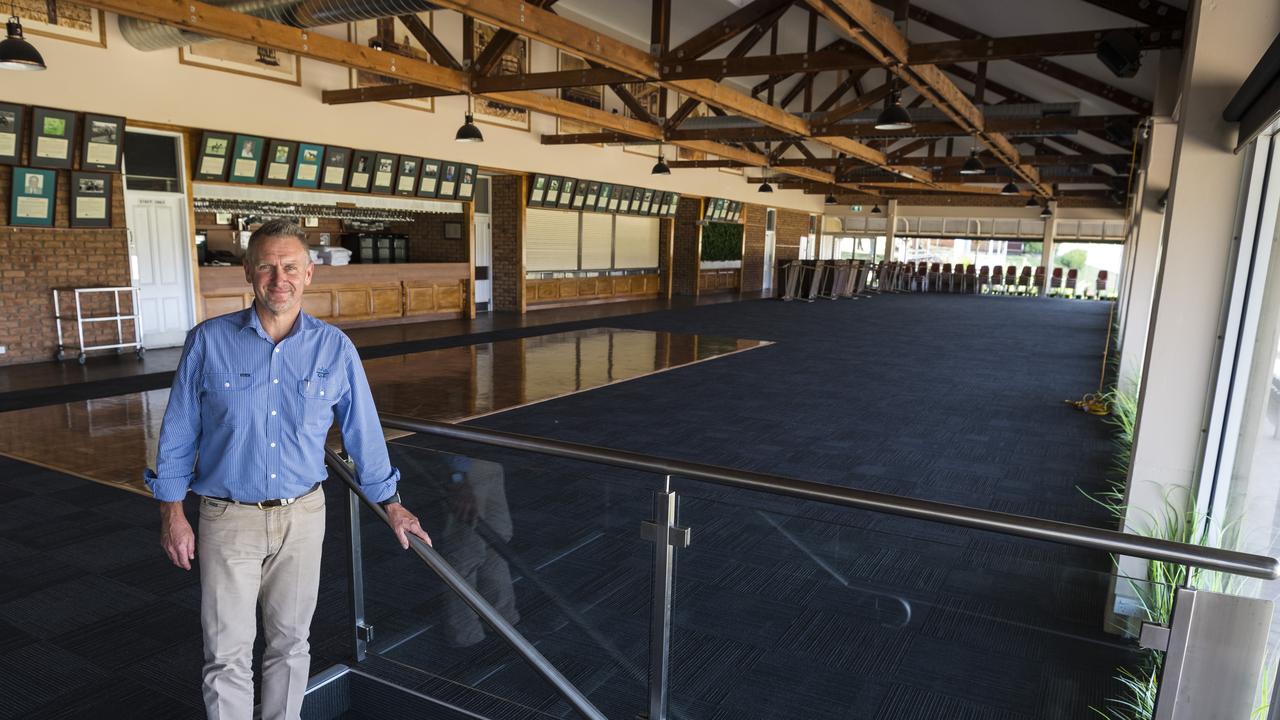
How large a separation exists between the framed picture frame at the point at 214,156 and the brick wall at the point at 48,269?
90cm

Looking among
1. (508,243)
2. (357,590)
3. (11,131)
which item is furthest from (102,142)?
(357,590)

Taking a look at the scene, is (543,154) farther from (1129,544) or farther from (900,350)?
(1129,544)

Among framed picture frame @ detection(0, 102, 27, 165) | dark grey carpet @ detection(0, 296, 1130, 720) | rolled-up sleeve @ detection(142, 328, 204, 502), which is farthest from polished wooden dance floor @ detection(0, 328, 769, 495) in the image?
rolled-up sleeve @ detection(142, 328, 204, 502)

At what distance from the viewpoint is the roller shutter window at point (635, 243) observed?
16656 mm

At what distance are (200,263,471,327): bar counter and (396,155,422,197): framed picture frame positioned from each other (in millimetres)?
1059

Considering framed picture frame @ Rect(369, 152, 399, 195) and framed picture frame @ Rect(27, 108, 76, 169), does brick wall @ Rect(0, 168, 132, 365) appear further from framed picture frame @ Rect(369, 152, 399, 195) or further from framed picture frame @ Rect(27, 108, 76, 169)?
framed picture frame @ Rect(369, 152, 399, 195)

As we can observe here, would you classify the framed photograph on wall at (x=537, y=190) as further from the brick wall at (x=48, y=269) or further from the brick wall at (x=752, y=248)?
the brick wall at (x=752, y=248)

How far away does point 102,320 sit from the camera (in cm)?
804

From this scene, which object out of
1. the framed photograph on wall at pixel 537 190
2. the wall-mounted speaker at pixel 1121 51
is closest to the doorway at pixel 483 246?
the framed photograph on wall at pixel 537 190

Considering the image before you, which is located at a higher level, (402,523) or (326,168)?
(326,168)

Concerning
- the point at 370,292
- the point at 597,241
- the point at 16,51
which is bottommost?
the point at 370,292

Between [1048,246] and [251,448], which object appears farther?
[1048,246]

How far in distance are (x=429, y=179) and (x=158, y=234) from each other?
3.71 metres

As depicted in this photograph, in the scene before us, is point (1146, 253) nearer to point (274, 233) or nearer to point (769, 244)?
point (274, 233)
